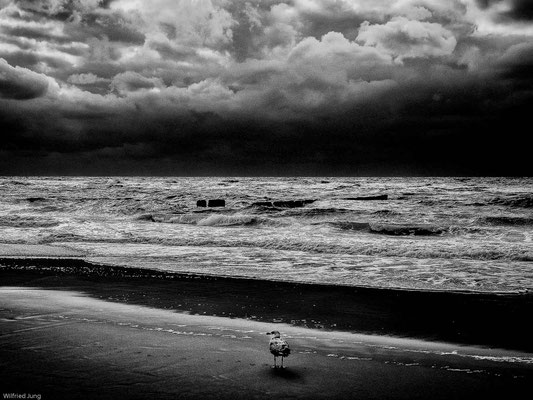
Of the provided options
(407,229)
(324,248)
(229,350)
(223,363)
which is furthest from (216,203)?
(223,363)

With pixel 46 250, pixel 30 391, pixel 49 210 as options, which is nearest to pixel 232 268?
pixel 46 250

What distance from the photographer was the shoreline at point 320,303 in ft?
18.6

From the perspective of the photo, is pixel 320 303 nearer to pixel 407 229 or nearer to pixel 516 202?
pixel 407 229

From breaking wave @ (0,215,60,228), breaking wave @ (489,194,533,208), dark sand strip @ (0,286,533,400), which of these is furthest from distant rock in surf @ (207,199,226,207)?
dark sand strip @ (0,286,533,400)

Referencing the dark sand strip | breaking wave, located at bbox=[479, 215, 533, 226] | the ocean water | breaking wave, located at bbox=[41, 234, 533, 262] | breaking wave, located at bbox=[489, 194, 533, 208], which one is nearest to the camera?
the dark sand strip

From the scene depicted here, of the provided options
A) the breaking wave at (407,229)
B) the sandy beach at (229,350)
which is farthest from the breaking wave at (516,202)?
the sandy beach at (229,350)

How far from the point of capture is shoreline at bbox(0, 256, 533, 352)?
18.6ft

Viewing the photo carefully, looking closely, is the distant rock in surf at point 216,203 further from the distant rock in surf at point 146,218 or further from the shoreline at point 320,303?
the shoreline at point 320,303

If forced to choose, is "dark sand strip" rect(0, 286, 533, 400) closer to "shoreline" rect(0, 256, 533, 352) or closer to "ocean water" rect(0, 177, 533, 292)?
"shoreline" rect(0, 256, 533, 352)

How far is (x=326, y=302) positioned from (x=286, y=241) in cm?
817

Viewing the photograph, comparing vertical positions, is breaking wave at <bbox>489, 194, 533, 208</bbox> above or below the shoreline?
above

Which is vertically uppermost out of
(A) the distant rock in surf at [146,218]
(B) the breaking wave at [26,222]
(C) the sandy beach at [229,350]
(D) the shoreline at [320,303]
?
(C) the sandy beach at [229,350]

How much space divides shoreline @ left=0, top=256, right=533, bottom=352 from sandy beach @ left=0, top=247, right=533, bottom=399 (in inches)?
1.8

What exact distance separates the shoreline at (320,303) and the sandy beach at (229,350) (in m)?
0.05
